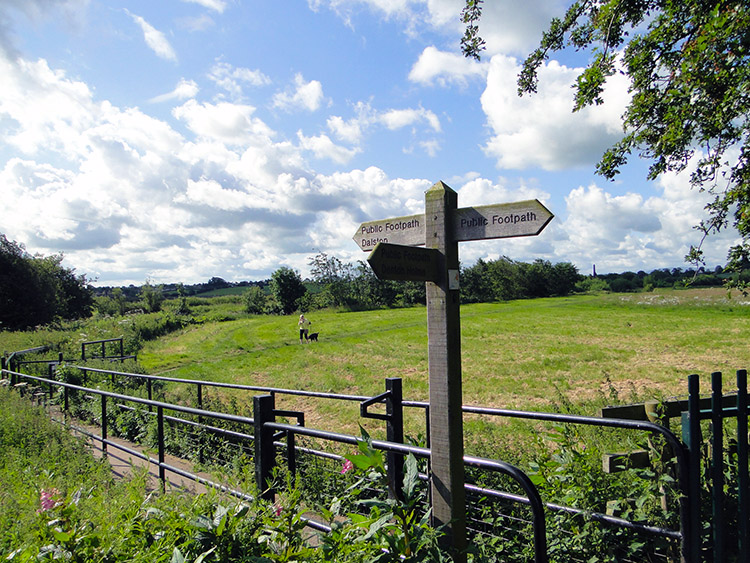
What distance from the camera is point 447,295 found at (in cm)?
220

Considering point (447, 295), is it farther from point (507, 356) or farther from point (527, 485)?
point (507, 356)

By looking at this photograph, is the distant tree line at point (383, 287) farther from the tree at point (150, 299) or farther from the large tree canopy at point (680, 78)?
the large tree canopy at point (680, 78)

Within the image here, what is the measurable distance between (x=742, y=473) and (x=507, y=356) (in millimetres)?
16005

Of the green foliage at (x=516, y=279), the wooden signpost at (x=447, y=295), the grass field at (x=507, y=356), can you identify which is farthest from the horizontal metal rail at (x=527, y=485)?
the green foliage at (x=516, y=279)

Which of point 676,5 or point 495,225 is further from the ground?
point 676,5

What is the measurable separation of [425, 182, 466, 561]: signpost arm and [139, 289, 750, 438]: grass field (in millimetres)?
4478

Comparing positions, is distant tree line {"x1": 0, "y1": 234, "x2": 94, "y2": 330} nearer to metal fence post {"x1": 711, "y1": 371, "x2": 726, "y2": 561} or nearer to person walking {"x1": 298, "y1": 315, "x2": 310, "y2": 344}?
person walking {"x1": 298, "y1": 315, "x2": 310, "y2": 344}

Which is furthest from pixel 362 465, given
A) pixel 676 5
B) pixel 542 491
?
pixel 676 5

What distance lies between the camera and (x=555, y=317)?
115ft

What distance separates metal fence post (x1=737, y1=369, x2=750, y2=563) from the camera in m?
2.41

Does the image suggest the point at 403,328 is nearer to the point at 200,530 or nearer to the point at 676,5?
the point at 676,5

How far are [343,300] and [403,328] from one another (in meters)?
24.1

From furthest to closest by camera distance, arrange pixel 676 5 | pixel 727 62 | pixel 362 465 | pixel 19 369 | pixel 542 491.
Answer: pixel 19 369 < pixel 676 5 < pixel 727 62 < pixel 542 491 < pixel 362 465

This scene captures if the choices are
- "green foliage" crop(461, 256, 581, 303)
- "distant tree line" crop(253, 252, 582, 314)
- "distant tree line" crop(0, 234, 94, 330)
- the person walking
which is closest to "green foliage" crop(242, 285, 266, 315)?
"distant tree line" crop(253, 252, 582, 314)
